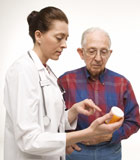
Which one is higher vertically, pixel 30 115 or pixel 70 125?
pixel 30 115

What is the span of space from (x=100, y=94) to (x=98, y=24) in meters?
1.94

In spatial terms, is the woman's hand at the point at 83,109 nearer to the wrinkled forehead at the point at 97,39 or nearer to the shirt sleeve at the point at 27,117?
the shirt sleeve at the point at 27,117

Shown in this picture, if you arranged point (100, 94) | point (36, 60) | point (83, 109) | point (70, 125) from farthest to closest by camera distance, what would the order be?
point (100, 94) < point (70, 125) < point (83, 109) < point (36, 60)

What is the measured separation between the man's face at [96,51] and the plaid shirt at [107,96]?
5 centimetres

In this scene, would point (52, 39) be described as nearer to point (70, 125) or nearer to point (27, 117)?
point (27, 117)

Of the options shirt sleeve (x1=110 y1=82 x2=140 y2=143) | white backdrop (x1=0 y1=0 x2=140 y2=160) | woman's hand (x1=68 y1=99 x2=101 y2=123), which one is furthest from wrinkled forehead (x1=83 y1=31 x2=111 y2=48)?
white backdrop (x1=0 y1=0 x2=140 y2=160)

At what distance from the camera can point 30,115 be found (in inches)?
43.8

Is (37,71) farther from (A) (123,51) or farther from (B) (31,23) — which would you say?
(A) (123,51)

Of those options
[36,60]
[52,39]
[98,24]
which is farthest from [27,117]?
[98,24]

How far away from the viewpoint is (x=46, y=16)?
1.30m

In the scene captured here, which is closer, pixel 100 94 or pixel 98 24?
Result: pixel 100 94

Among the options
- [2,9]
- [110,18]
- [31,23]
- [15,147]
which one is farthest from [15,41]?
[15,147]

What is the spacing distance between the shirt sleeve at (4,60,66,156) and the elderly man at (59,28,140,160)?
1.54ft

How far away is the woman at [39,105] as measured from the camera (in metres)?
1.11
